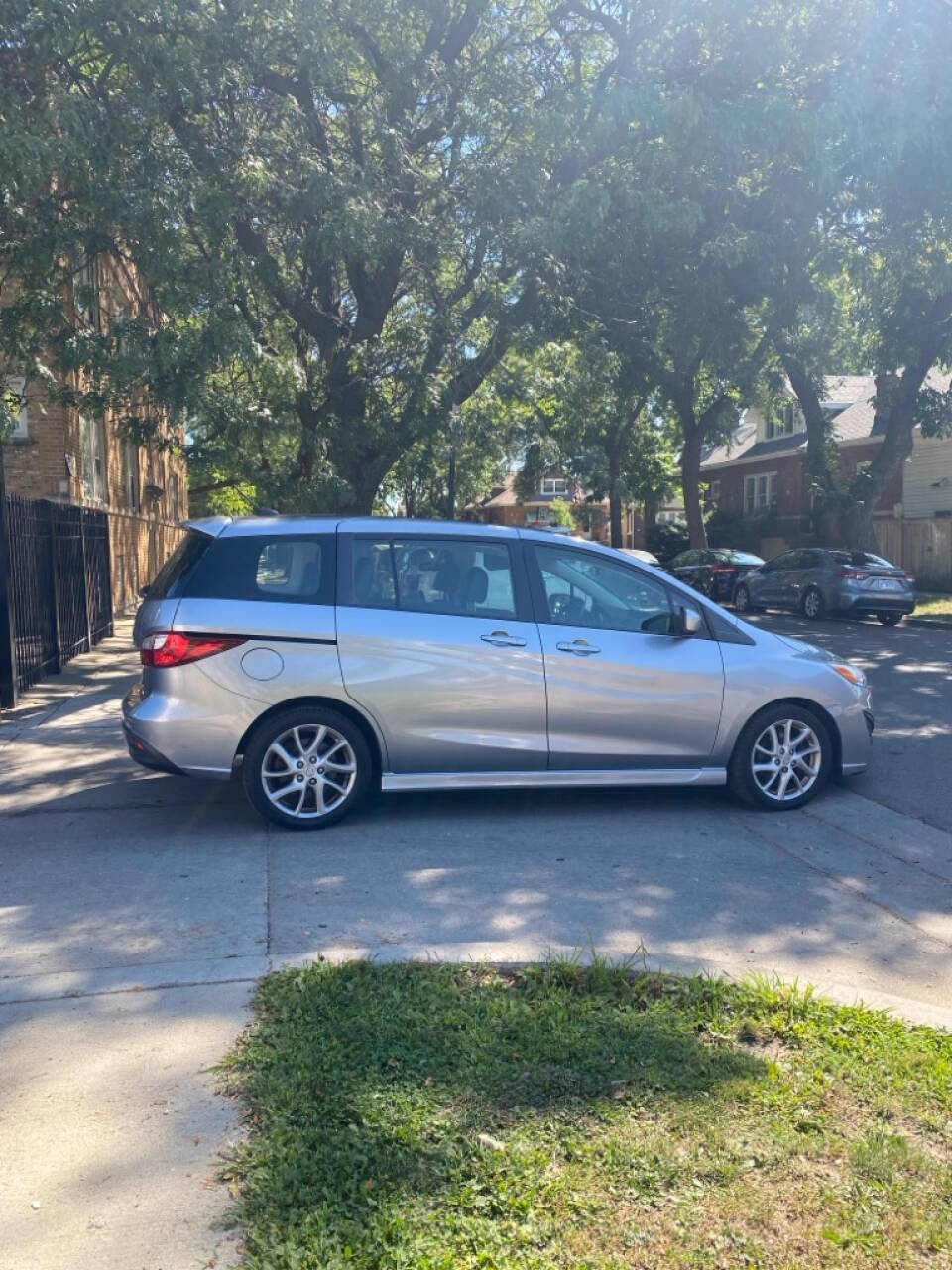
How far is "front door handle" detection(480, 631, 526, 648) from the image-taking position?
704 cm

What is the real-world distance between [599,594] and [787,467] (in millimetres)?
36716

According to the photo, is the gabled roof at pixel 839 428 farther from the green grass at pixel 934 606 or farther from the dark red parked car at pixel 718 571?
the green grass at pixel 934 606

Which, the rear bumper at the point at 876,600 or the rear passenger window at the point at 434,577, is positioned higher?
the rear passenger window at the point at 434,577

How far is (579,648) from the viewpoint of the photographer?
7133mm

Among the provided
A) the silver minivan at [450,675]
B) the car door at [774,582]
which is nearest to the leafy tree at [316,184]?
the silver minivan at [450,675]

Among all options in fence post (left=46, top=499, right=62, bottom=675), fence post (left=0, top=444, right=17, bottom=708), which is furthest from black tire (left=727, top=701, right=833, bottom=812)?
fence post (left=46, top=499, right=62, bottom=675)

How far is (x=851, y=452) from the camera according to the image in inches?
1484

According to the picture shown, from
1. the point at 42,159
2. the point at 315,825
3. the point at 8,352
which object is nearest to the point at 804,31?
the point at 42,159

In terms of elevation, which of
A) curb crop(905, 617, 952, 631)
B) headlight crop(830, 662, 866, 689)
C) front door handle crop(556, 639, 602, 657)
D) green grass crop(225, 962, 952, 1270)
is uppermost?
front door handle crop(556, 639, 602, 657)

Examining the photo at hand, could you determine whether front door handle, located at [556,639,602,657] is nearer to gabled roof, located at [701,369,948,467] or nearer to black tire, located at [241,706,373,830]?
black tire, located at [241,706,373,830]

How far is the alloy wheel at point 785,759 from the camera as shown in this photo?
24.4ft

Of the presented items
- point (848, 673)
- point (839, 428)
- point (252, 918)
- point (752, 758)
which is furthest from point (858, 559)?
point (252, 918)

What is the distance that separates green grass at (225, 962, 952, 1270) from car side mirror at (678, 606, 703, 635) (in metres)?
3.11

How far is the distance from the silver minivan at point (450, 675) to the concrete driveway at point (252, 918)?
1.11 feet
